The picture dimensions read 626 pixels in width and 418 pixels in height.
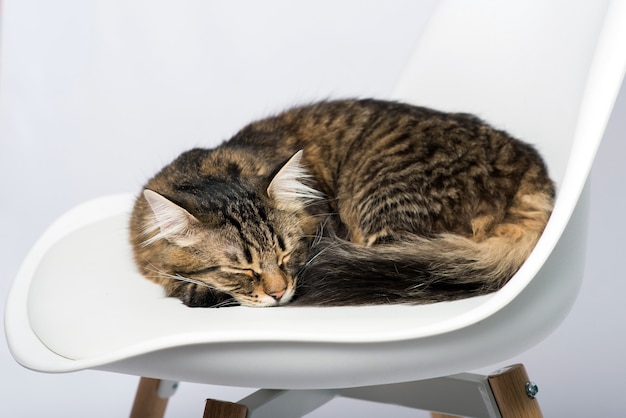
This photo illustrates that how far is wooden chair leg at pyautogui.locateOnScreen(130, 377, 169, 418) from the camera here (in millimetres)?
2170

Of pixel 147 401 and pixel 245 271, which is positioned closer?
pixel 245 271

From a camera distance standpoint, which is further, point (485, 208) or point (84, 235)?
point (84, 235)

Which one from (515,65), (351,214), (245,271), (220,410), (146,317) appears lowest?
(220,410)

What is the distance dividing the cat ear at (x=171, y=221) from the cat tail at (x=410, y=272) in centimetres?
27

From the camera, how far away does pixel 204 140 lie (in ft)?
11.0

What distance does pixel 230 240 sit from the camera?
1.78 m

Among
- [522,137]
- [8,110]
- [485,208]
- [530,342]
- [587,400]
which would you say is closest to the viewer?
[530,342]

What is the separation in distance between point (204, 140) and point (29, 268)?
→ 58.5 inches

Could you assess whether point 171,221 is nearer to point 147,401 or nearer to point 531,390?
point 147,401

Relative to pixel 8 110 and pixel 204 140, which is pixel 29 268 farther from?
pixel 8 110

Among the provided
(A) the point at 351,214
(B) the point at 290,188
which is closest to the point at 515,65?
(A) the point at 351,214

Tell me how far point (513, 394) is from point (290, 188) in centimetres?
63

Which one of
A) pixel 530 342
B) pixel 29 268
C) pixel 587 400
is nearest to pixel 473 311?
pixel 530 342

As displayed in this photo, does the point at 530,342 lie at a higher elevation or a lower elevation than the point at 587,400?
higher
